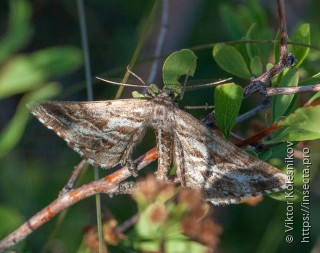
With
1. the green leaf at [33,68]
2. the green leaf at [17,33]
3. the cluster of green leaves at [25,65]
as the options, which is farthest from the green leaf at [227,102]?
the green leaf at [17,33]

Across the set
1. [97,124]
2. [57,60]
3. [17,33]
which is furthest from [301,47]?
[17,33]

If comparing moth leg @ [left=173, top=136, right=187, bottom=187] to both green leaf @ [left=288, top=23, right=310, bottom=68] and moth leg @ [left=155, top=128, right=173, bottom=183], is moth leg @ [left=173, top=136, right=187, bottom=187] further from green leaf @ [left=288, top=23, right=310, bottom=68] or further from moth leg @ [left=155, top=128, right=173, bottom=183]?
green leaf @ [left=288, top=23, right=310, bottom=68]

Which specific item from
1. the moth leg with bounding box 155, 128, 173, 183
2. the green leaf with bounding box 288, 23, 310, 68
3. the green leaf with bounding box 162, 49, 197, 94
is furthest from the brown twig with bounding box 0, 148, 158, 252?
the green leaf with bounding box 288, 23, 310, 68

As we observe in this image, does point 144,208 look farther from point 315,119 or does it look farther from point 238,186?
point 315,119

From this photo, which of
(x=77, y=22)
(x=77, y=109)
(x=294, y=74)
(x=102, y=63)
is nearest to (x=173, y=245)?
(x=77, y=109)

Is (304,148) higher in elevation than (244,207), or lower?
higher

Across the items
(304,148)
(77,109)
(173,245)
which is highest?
(77,109)
